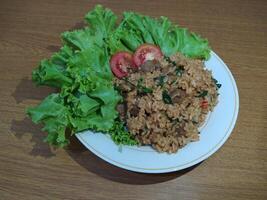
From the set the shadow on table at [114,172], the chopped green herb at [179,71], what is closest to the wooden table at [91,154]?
the shadow on table at [114,172]

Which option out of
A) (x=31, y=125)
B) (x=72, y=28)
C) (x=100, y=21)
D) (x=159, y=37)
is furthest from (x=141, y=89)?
(x=72, y=28)

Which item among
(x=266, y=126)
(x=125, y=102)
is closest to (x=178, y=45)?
(x=125, y=102)

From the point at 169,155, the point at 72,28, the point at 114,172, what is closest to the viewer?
the point at 169,155

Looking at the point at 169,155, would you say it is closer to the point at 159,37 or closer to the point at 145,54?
the point at 145,54

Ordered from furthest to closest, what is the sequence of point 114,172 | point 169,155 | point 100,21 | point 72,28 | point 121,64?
point 72,28 < point 100,21 < point 121,64 < point 114,172 < point 169,155

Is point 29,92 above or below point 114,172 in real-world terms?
above

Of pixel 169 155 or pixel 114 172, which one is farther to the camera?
pixel 114 172

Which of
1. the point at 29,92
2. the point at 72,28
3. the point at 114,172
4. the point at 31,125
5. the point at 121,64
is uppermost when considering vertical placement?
the point at 72,28
